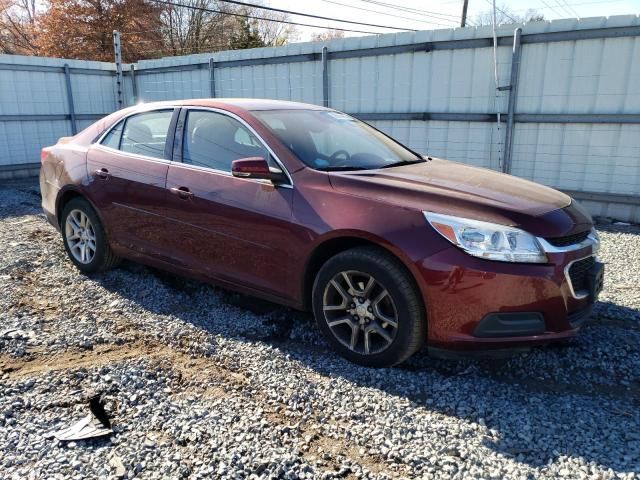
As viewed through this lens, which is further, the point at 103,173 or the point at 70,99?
the point at 70,99

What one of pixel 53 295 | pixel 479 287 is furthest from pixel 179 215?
pixel 479 287

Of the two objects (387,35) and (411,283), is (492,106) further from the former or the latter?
(411,283)

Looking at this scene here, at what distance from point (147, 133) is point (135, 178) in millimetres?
449

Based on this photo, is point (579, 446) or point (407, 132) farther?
point (407, 132)

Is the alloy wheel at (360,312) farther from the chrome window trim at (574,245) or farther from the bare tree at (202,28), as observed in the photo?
the bare tree at (202,28)

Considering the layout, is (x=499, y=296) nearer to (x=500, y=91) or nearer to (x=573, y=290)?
(x=573, y=290)

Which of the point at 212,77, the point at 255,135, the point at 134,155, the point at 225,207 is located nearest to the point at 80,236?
the point at 134,155

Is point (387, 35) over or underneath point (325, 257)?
over

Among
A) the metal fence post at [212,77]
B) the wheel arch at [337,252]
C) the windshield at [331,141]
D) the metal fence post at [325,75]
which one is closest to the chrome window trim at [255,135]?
the windshield at [331,141]

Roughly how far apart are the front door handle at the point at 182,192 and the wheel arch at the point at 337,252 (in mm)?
1149

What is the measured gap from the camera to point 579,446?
251 cm

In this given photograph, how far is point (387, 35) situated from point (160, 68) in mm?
6440

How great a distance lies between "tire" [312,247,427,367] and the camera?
302cm

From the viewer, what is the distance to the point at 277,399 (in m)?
2.94
